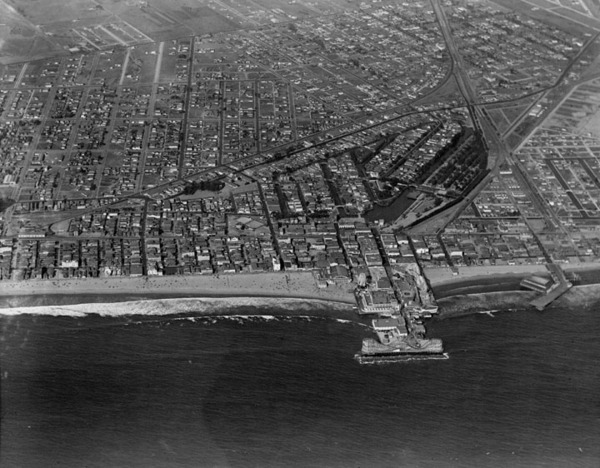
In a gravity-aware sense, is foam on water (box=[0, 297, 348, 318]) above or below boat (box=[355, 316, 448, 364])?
below

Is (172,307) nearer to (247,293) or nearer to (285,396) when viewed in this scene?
(247,293)

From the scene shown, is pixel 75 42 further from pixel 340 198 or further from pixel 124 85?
pixel 340 198

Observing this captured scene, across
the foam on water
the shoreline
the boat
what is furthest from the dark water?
the shoreline

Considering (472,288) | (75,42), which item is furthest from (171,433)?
(75,42)

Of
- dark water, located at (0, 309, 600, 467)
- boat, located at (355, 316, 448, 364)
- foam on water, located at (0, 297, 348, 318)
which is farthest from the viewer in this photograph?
foam on water, located at (0, 297, 348, 318)

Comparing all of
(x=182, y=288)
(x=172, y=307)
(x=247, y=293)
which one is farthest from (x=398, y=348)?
(x=182, y=288)

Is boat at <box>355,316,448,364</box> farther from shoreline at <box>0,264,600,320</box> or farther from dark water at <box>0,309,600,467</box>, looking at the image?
shoreline at <box>0,264,600,320</box>

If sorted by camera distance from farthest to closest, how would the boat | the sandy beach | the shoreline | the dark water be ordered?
the sandy beach < the shoreline < the boat < the dark water
